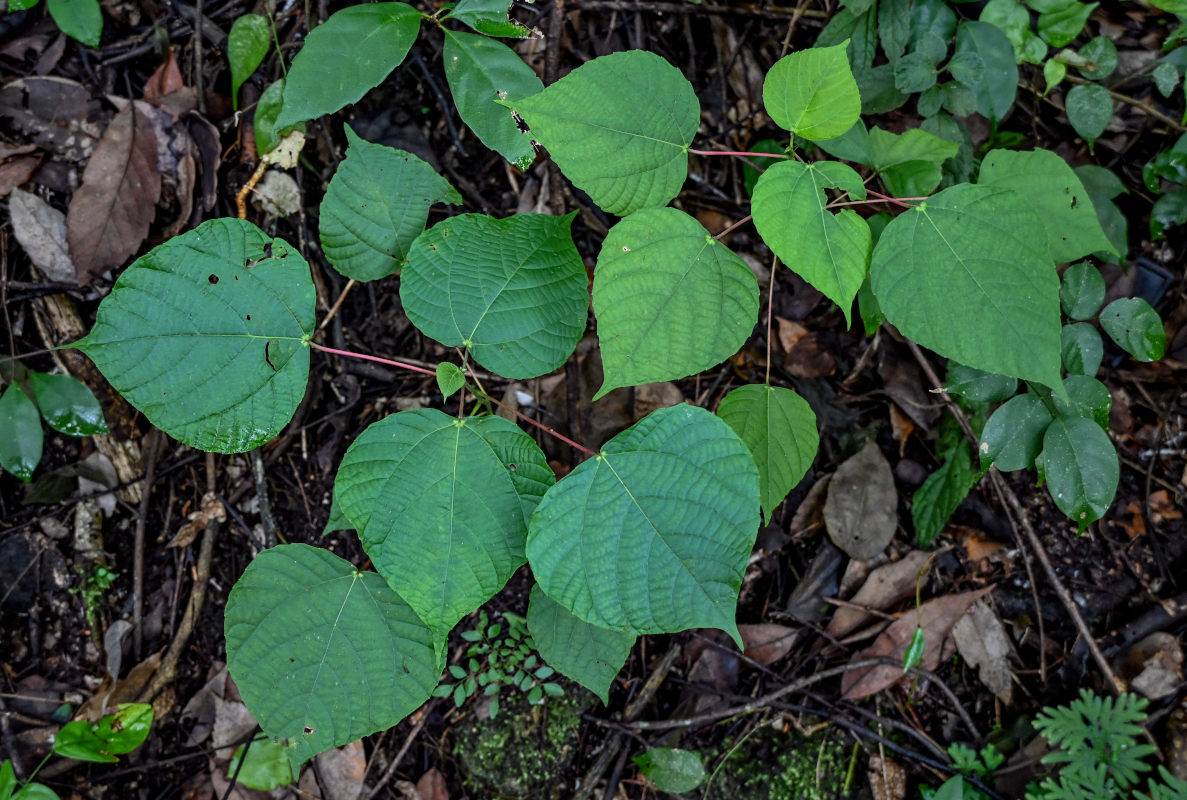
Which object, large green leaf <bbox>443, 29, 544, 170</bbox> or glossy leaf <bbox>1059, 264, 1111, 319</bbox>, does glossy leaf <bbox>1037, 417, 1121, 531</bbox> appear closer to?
glossy leaf <bbox>1059, 264, 1111, 319</bbox>

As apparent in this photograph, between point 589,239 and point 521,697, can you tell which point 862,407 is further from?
point 521,697

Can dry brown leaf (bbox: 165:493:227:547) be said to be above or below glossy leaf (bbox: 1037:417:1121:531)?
below

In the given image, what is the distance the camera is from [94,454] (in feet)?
8.97

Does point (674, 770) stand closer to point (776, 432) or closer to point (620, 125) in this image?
point (776, 432)

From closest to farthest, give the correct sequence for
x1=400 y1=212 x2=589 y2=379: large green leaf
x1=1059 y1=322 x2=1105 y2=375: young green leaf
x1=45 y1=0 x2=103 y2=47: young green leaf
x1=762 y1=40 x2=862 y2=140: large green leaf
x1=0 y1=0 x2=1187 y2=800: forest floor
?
1. x1=762 y1=40 x2=862 y2=140: large green leaf
2. x1=400 y1=212 x2=589 y2=379: large green leaf
3. x1=1059 y1=322 x2=1105 y2=375: young green leaf
4. x1=45 y1=0 x2=103 y2=47: young green leaf
5. x1=0 y1=0 x2=1187 y2=800: forest floor

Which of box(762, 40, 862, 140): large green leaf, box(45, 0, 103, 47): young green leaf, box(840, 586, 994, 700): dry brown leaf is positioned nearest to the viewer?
box(762, 40, 862, 140): large green leaf

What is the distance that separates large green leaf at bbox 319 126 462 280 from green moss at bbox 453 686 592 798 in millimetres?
1734

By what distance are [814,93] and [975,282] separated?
0.65 meters

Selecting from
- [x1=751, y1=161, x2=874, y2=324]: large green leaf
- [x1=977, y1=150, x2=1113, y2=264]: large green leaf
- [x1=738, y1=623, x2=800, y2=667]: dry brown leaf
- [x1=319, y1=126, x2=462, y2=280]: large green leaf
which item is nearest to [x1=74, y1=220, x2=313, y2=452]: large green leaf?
[x1=319, y1=126, x2=462, y2=280]: large green leaf

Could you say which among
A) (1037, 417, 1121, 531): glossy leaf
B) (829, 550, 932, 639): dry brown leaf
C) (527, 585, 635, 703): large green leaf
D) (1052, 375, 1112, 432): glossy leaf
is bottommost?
(829, 550, 932, 639): dry brown leaf

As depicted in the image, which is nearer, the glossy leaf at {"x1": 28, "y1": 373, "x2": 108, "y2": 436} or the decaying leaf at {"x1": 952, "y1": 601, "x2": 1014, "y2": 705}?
the glossy leaf at {"x1": 28, "y1": 373, "x2": 108, "y2": 436}

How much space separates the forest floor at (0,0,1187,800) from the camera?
2.67m

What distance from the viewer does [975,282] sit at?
184 cm

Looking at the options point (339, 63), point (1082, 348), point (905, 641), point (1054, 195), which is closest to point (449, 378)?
point (339, 63)
